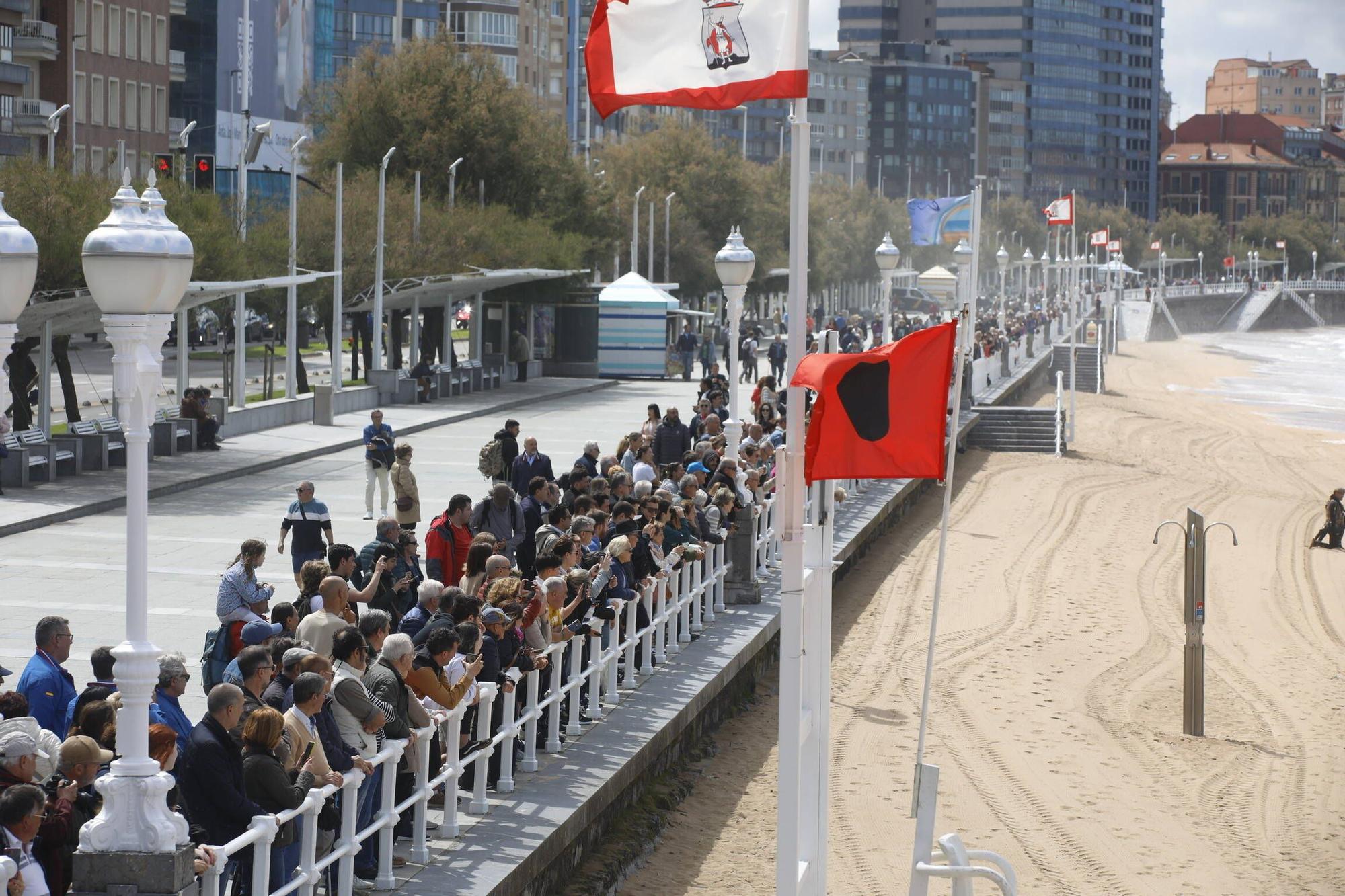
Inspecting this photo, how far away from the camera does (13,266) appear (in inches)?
332

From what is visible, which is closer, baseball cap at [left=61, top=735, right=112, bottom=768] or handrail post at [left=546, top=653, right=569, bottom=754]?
baseball cap at [left=61, top=735, right=112, bottom=768]

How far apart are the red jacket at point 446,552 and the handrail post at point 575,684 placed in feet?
5.85

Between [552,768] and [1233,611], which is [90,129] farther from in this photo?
[552,768]

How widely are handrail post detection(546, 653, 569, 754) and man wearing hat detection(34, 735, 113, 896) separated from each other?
4262 mm

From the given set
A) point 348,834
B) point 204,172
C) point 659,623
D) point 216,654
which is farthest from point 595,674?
point 204,172

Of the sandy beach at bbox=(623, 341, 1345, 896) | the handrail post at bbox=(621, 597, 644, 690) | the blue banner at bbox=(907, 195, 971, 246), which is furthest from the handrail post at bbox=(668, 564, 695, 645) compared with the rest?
the blue banner at bbox=(907, 195, 971, 246)

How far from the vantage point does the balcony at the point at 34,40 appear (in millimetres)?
64688

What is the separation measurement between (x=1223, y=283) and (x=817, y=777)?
14892cm

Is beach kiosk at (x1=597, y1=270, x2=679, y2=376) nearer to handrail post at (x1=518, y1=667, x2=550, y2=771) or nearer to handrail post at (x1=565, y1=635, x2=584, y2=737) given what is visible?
handrail post at (x1=565, y1=635, x2=584, y2=737)

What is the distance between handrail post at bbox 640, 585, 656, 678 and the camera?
46.9 feet

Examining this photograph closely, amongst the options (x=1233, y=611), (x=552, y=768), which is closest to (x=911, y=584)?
(x=1233, y=611)

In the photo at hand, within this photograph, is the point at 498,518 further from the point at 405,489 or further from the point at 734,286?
the point at 734,286

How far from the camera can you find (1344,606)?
24.7 metres

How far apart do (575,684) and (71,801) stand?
5.01 m
